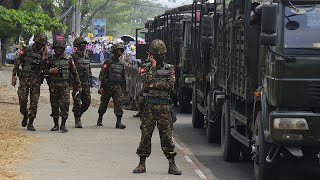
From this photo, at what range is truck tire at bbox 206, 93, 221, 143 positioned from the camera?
48.6 ft

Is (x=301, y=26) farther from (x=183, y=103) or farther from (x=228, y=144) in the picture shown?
(x=183, y=103)

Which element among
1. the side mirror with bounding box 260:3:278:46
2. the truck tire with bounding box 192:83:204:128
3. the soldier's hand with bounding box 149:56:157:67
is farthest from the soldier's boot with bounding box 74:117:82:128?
the side mirror with bounding box 260:3:278:46

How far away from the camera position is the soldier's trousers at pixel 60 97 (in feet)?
52.6

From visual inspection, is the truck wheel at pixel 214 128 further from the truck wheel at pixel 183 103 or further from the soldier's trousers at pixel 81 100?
the truck wheel at pixel 183 103

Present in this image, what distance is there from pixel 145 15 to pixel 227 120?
13697cm

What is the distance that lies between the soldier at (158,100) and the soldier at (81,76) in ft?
17.7

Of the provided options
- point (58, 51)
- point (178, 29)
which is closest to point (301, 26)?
point (58, 51)

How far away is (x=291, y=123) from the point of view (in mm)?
9523

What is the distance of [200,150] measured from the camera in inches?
577

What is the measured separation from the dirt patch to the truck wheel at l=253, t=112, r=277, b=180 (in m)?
2.97

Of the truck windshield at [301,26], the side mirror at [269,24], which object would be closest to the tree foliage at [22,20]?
the truck windshield at [301,26]

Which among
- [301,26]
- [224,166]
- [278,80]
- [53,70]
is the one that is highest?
[301,26]

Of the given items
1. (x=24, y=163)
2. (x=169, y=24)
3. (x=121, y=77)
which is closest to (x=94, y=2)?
(x=169, y=24)

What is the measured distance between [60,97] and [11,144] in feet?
7.31
